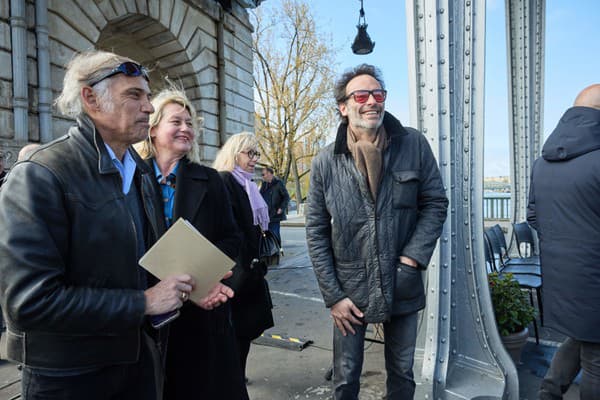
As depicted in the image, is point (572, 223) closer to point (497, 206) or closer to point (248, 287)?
point (248, 287)

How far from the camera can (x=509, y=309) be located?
304cm

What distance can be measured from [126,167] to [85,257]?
0.46 meters

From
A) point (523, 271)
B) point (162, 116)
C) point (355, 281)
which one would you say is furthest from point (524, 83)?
point (162, 116)

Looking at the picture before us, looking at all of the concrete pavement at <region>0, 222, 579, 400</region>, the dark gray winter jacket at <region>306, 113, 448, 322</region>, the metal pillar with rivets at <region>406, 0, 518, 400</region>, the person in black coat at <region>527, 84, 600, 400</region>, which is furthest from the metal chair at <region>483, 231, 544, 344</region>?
the dark gray winter jacket at <region>306, 113, 448, 322</region>

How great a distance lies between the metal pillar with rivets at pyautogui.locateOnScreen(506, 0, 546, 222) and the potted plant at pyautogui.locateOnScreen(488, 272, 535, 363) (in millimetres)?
4803

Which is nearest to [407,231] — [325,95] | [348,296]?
[348,296]

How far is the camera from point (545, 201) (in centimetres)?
230

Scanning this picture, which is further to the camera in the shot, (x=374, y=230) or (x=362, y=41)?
(x=362, y=41)

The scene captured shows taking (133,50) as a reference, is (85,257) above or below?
below

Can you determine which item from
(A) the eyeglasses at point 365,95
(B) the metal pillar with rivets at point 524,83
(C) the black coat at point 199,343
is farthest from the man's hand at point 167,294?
(B) the metal pillar with rivets at point 524,83

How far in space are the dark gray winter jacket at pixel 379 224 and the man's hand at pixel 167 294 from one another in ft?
3.02

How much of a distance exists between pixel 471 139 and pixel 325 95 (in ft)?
60.4

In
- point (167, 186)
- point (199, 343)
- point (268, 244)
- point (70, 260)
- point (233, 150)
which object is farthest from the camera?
point (268, 244)

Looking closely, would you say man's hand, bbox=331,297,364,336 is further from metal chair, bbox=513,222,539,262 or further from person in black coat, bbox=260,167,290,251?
person in black coat, bbox=260,167,290,251
